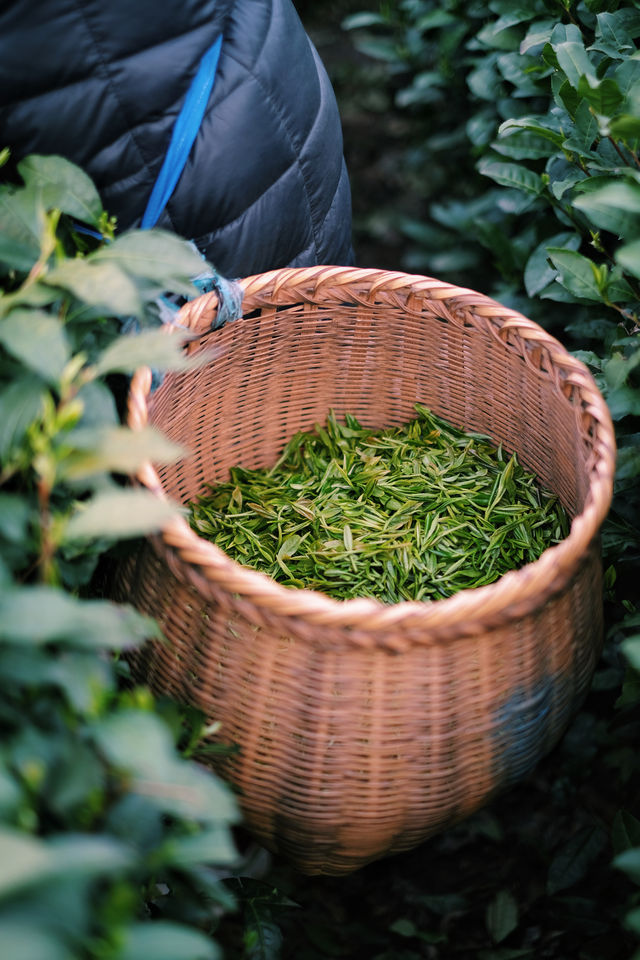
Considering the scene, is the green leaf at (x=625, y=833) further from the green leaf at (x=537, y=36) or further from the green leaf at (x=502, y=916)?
the green leaf at (x=537, y=36)

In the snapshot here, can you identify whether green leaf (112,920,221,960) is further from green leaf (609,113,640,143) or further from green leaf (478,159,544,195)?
green leaf (478,159,544,195)

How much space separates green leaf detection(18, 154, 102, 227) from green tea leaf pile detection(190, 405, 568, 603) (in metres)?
0.51

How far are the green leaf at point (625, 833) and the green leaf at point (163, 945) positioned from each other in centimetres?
74

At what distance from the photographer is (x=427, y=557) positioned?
1.23 meters

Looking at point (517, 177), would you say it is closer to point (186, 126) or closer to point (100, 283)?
point (186, 126)

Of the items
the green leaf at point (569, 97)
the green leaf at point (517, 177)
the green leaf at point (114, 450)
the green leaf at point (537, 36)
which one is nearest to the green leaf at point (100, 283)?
the green leaf at point (114, 450)

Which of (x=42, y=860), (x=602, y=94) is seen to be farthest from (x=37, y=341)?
(x=602, y=94)

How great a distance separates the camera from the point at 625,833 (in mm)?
1099

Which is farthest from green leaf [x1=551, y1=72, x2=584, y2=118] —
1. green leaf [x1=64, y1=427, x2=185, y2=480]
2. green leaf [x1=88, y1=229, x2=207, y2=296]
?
green leaf [x1=64, y1=427, x2=185, y2=480]

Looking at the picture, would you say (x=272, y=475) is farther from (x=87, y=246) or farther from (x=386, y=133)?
(x=386, y=133)

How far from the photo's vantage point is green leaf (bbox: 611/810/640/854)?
42.8 inches

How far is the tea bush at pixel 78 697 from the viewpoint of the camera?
1.69ft

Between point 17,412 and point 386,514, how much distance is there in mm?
721

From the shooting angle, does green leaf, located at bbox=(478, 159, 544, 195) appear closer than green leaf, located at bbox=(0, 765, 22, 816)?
No
